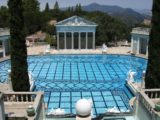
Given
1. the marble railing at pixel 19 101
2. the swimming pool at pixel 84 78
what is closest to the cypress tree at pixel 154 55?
the swimming pool at pixel 84 78

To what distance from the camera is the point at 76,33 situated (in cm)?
4175

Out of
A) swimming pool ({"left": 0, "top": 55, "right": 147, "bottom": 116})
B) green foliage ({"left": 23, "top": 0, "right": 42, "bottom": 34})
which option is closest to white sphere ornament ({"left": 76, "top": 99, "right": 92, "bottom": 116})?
A: swimming pool ({"left": 0, "top": 55, "right": 147, "bottom": 116})

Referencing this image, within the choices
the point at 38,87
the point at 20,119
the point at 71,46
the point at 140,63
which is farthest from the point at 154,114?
the point at 71,46

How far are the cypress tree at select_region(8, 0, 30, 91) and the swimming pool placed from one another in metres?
5.07

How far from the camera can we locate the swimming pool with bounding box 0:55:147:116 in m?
20.1

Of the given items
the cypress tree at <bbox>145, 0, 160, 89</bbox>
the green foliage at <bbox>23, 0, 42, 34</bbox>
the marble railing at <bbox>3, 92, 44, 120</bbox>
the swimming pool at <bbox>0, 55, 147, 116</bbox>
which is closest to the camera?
the marble railing at <bbox>3, 92, 44, 120</bbox>

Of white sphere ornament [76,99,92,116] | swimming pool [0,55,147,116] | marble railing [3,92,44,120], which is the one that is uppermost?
white sphere ornament [76,99,92,116]

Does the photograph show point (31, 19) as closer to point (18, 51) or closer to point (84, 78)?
point (84, 78)

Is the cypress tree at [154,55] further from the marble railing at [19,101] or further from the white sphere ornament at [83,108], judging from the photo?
the white sphere ornament at [83,108]

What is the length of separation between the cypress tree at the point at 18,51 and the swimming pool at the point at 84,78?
5.07 m

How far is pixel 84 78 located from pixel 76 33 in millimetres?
16462

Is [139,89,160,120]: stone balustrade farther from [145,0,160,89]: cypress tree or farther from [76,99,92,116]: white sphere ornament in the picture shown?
[76,99,92,116]: white sphere ornament

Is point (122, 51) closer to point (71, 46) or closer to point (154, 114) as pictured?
point (71, 46)

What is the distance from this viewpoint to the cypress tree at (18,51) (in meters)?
14.3
